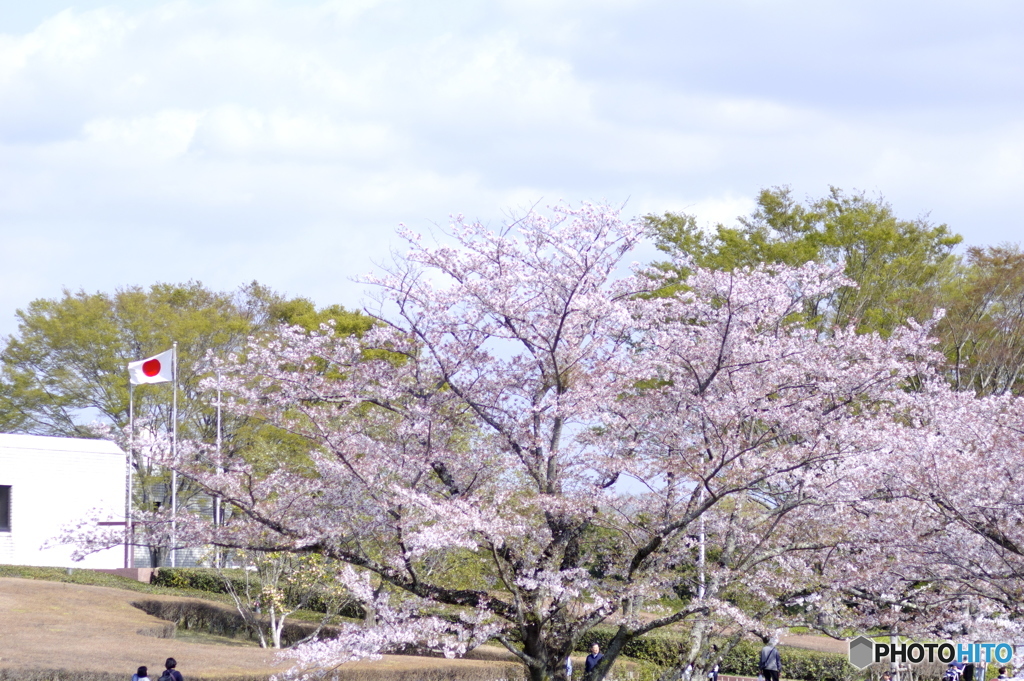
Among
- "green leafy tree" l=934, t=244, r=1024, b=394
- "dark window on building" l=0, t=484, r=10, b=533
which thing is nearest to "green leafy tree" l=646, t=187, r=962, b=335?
"green leafy tree" l=934, t=244, r=1024, b=394

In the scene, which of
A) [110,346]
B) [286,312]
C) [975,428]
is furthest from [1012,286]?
[110,346]

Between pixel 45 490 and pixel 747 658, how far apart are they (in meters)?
19.6

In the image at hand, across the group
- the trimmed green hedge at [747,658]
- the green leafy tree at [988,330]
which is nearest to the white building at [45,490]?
the trimmed green hedge at [747,658]

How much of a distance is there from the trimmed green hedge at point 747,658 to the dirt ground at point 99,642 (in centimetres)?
464

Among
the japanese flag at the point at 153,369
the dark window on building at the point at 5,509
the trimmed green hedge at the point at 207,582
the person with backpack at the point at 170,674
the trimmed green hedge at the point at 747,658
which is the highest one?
the japanese flag at the point at 153,369

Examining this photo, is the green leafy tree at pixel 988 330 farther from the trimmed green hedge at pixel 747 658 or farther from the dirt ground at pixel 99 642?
the dirt ground at pixel 99 642

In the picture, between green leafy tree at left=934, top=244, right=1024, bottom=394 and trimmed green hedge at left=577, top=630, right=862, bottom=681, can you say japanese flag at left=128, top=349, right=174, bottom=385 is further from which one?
green leafy tree at left=934, top=244, right=1024, bottom=394

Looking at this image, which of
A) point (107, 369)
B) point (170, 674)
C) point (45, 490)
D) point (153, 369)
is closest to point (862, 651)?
point (170, 674)

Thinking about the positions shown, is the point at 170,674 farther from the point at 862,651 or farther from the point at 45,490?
the point at 45,490

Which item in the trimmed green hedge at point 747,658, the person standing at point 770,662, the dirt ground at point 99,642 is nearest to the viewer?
the person standing at point 770,662

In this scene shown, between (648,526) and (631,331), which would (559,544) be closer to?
(648,526)

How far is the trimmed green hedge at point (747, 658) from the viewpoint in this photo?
2227 centimetres

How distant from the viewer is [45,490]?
29.8 meters

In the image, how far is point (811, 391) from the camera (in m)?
12.9
